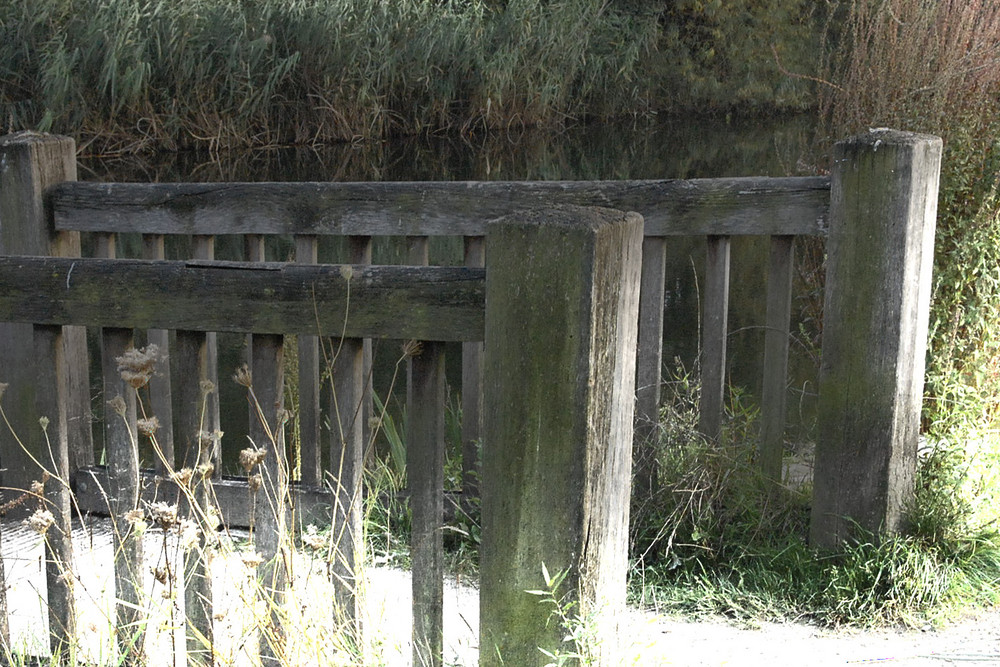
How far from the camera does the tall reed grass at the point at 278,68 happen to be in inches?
478

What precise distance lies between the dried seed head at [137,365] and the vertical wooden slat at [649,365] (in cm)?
180

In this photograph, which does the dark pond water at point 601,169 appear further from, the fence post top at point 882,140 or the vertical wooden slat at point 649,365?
the fence post top at point 882,140

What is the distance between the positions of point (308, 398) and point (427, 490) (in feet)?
5.89

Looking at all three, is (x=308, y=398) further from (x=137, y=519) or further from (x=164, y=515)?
(x=164, y=515)

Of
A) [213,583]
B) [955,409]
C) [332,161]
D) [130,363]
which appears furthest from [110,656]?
[332,161]

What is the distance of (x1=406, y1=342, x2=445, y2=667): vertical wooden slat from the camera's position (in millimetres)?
2105

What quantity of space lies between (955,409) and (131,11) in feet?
35.0

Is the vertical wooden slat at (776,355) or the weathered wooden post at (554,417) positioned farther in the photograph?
the vertical wooden slat at (776,355)

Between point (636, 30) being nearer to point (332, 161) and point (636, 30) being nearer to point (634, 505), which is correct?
point (332, 161)

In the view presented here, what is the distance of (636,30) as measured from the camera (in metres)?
19.4

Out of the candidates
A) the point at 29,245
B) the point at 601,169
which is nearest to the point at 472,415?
the point at 29,245

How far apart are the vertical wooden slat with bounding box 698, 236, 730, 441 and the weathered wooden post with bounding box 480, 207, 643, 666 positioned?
151 cm

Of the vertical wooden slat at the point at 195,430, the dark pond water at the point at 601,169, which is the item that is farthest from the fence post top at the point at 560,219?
the dark pond water at the point at 601,169

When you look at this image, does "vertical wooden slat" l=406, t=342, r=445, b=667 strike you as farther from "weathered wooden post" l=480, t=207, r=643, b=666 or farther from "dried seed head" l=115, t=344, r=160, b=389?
"dried seed head" l=115, t=344, r=160, b=389
